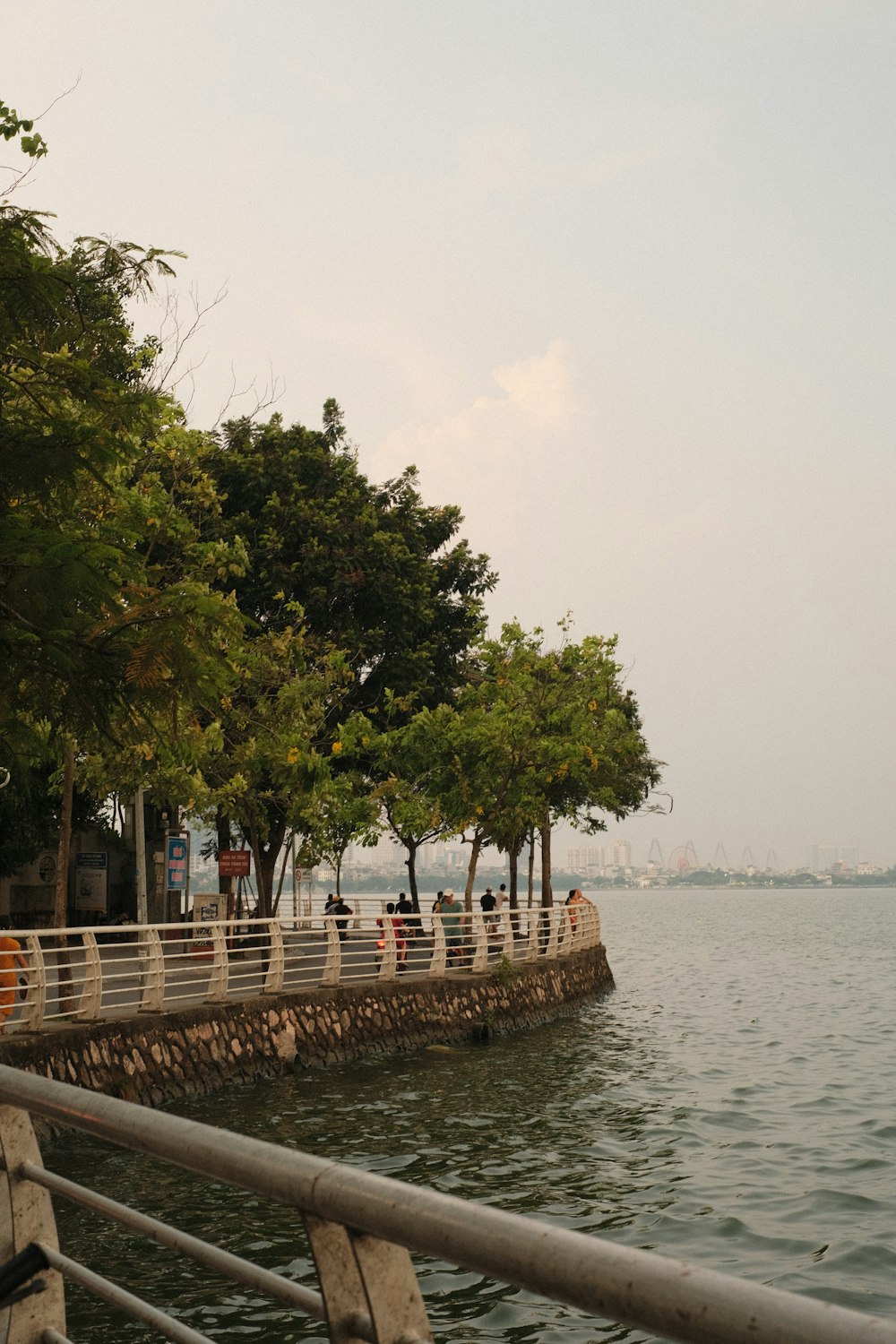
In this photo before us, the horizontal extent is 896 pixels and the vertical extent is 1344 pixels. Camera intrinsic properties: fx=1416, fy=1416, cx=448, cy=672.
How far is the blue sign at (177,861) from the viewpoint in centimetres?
2926

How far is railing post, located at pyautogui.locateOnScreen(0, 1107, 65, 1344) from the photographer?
122 inches

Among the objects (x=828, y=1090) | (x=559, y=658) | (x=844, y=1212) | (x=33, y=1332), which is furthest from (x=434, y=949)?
(x=33, y=1332)

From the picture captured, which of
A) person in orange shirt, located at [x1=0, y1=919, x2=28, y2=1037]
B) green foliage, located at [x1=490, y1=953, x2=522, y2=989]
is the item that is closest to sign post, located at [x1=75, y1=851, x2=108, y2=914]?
green foliage, located at [x1=490, y1=953, x2=522, y2=989]

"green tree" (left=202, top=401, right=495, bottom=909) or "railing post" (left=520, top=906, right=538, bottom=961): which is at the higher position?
"green tree" (left=202, top=401, right=495, bottom=909)

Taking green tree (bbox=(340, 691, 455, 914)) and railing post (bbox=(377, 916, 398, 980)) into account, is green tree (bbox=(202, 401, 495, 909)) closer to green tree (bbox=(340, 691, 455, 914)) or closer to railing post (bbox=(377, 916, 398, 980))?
green tree (bbox=(340, 691, 455, 914))

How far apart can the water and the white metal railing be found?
1.50 m

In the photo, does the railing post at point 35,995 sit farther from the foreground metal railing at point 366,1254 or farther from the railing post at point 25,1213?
the foreground metal railing at point 366,1254

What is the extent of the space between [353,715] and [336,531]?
465 cm

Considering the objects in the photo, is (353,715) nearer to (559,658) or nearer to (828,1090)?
(559,658)

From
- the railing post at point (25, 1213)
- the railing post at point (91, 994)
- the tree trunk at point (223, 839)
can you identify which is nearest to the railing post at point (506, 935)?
the tree trunk at point (223, 839)

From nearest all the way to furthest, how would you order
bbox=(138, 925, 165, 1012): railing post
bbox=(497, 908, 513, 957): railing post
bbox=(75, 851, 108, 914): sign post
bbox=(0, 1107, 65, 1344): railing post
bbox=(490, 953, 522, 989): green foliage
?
bbox=(0, 1107, 65, 1344): railing post → bbox=(138, 925, 165, 1012): railing post → bbox=(490, 953, 522, 989): green foliage → bbox=(497, 908, 513, 957): railing post → bbox=(75, 851, 108, 914): sign post

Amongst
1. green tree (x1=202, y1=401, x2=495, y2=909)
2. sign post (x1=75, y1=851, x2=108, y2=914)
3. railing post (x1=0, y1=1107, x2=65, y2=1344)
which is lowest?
railing post (x1=0, y1=1107, x2=65, y2=1344)

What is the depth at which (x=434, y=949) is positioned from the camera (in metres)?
24.5

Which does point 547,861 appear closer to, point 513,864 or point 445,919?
point 513,864
